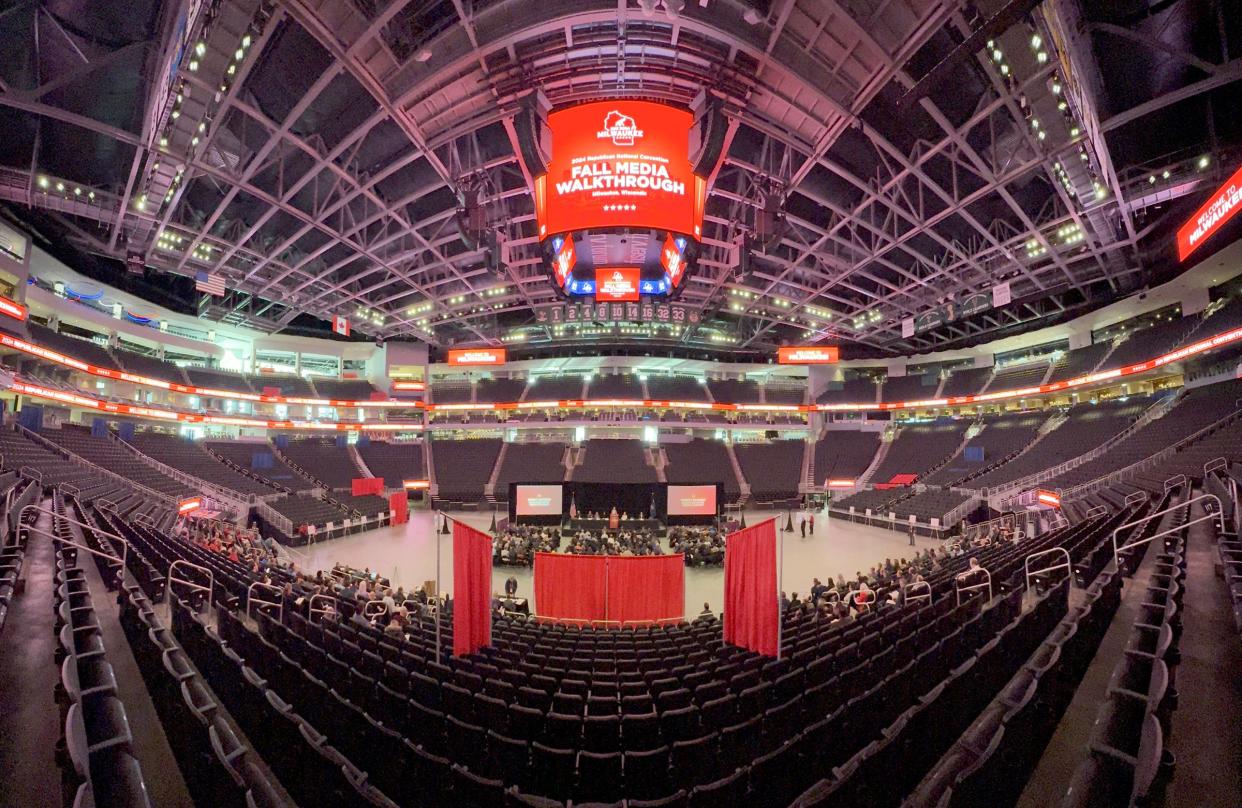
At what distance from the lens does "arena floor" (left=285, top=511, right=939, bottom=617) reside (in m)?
17.2

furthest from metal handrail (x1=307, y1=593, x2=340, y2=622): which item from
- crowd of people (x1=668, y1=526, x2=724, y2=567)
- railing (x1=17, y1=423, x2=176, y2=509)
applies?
railing (x1=17, y1=423, x2=176, y2=509)

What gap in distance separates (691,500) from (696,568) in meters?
6.76

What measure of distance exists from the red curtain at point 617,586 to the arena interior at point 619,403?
0.37ft

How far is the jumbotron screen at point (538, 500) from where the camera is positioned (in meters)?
25.3

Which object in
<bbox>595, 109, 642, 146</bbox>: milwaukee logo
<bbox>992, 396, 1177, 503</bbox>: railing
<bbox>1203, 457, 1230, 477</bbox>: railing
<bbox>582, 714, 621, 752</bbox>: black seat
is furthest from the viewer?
<bbox>992, 396, 1177, 503</bbox>: railing

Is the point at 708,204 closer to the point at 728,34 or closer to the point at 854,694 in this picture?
the point at 728,34

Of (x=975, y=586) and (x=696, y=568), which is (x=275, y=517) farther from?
(x=975, y=586)

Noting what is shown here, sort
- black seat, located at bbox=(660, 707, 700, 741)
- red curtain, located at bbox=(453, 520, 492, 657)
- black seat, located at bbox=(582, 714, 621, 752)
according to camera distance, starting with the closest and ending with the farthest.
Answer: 1. black seat, located at bbox=(582, 714, 621, 752)
2. black seat, located at bbox=(660, 707, 700, 741)
3. red curtain, located at bbox=(453, 520, 492, 657)

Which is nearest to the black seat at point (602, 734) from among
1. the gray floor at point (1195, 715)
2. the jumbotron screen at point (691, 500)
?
the gray floor at point (1195, 715)

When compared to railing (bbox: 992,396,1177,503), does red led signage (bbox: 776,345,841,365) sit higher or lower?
higher

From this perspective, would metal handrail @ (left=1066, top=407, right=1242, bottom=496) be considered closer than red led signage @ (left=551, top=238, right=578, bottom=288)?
No

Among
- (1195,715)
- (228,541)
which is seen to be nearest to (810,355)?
(1195,715)

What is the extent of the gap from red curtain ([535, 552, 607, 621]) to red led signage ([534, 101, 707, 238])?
8.86 metres

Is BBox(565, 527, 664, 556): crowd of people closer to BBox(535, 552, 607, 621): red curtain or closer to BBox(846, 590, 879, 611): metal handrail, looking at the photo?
BBox(535, 552, 607, 621): red curtain
